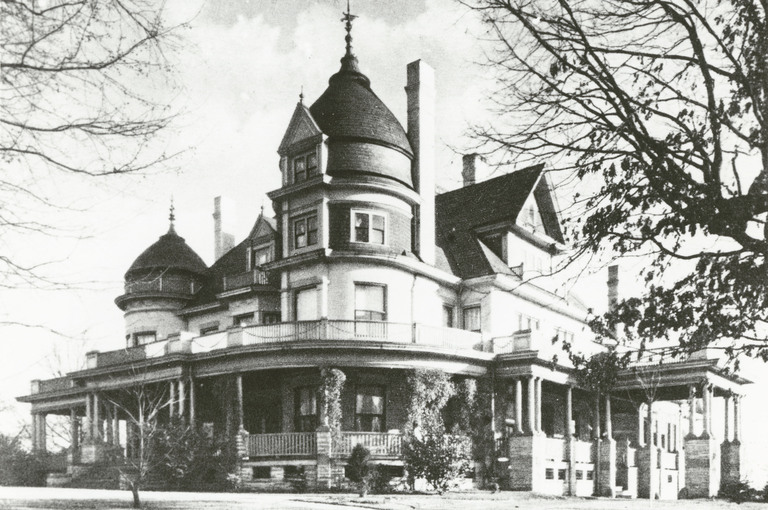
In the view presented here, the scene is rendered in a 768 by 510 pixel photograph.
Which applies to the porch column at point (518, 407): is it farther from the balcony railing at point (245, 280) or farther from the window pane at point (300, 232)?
the balcony railing at point (245, 280)

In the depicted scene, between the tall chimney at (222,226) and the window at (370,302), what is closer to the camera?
the window at (370,302)

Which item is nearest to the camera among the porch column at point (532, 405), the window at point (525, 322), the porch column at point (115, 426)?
the porch column at point (532, 405)

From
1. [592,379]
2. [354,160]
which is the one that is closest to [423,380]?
[354,160]

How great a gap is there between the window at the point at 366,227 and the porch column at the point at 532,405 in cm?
753

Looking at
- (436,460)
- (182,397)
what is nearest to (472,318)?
(436,460)

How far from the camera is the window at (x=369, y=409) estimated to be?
30.1m

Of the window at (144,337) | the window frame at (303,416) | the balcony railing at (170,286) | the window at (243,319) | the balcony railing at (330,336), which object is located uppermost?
the balcony railing at (170,286)

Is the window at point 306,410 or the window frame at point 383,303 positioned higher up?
the window frame at point 383,303

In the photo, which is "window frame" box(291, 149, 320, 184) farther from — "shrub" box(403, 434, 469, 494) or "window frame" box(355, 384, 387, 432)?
"shrub" box(403, 434, 469, 494)

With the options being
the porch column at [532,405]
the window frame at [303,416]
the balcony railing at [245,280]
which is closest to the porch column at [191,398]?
the window frame at [303,416]

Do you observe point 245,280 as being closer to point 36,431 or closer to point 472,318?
point 472,318

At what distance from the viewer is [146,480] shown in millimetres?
28078

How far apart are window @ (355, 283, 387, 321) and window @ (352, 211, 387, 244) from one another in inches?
66.1

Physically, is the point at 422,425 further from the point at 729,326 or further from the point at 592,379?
the point at 729,326
